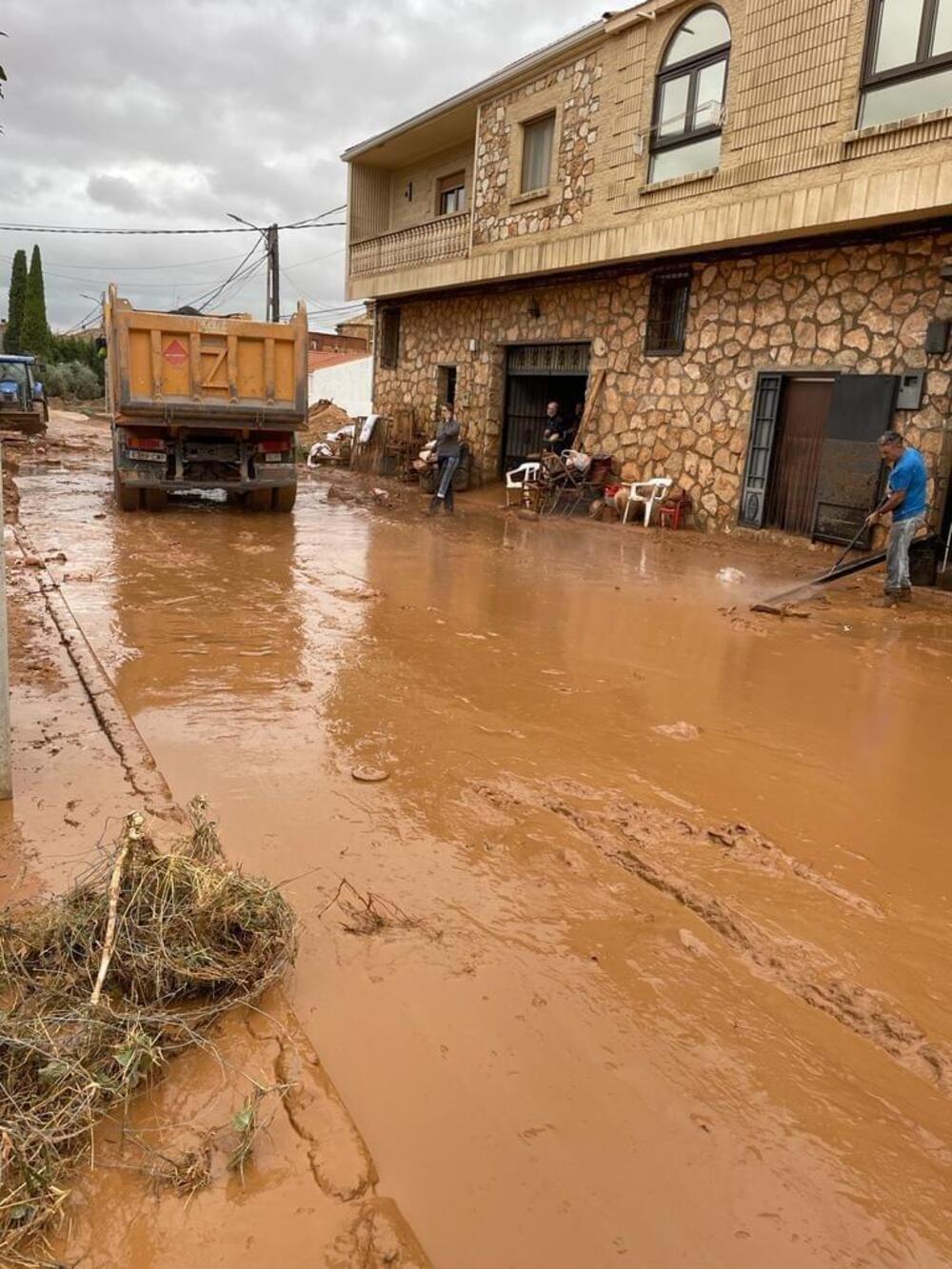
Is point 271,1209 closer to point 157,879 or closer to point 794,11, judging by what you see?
point 157,879

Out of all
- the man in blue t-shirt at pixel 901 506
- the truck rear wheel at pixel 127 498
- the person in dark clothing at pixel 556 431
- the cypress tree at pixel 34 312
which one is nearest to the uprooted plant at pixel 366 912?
the man in blue t-shirt at pixel 901 506

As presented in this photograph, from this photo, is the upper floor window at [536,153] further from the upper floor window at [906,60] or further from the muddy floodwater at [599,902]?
the muddy floodwater at [599,902]

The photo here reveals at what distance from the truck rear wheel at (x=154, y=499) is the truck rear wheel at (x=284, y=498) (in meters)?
1.54

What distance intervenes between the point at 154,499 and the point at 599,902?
11197 millimetres

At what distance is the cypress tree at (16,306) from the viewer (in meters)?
47.7

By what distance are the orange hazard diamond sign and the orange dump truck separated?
12 millimetres

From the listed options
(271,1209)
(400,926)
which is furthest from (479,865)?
(271,1209)

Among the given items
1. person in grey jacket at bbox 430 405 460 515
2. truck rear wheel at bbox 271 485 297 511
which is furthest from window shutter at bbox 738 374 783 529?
truck rear wheel at bbox 271 485 297 511

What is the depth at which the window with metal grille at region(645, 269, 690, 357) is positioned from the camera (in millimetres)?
13633

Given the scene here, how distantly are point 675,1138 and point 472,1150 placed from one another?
50 cm

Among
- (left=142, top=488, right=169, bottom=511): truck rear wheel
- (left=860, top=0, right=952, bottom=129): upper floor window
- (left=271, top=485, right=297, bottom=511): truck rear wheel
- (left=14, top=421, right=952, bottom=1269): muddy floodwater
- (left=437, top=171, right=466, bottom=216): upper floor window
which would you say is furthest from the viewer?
(left=437, top=171, right=466, bottom=216): upper floor window

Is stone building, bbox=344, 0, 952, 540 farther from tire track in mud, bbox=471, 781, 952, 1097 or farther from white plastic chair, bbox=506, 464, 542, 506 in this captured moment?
tire track in mud, bbox=471, 781, 952, 1097

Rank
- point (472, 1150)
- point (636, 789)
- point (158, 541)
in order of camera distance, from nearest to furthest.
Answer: point (472, 1150) < point (636, 789) < point (158, 541)

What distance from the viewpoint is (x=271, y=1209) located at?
6.48 ft
